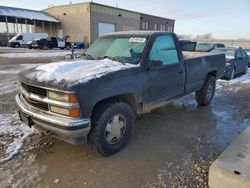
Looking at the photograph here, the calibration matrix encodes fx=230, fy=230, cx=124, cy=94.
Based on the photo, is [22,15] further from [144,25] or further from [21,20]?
[144,25]

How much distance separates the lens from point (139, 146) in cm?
396

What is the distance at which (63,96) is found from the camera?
9.64 ft

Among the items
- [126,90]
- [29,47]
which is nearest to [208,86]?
[126,90]

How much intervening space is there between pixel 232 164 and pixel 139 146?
5.04ft

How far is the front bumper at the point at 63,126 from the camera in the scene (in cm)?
290

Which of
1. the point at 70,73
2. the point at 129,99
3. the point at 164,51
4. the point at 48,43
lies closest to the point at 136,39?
the point at 164,51

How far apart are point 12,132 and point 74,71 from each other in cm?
200

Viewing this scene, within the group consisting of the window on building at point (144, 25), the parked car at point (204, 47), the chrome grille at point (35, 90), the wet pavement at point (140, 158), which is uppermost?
the window on building at point (144, 25)

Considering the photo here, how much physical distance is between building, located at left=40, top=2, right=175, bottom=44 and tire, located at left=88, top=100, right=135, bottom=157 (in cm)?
3467

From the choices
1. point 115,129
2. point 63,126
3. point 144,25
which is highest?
point 144,25

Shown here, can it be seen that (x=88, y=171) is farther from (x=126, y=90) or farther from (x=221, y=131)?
(x=221, y=131)

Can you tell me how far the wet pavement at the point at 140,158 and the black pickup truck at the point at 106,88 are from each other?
0.37 m

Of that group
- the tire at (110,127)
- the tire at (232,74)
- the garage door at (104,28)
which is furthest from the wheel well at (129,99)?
the garage door at (104,28)

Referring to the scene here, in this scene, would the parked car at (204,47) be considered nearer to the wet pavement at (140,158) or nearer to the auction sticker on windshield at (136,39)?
the wet pavement at (140,158)
